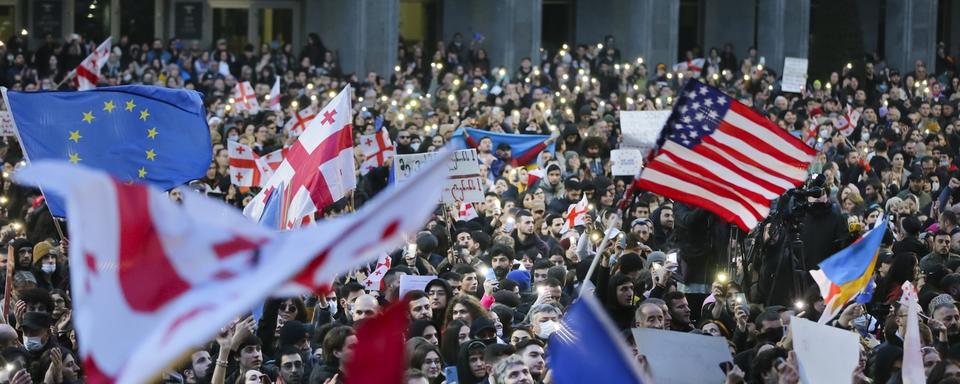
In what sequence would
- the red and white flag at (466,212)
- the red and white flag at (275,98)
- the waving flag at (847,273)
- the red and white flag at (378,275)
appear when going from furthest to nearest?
the red and white flag at (275,98) → the red and white flag at (466,212) → the red and white flag at (378,275) → the waving flag at (847,273)

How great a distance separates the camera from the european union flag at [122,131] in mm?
11148

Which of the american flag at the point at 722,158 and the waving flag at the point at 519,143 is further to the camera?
the waving flag at the point at 519,143

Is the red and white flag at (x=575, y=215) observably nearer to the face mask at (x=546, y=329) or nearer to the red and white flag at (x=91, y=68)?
the face mask at (x=546, y=329)

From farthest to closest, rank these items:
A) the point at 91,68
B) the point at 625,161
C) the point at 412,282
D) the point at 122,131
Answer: the point at 91,68 → the point at 625,161 → the point at 122,131 → the point at 412,282

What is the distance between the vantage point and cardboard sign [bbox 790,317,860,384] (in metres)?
8.10

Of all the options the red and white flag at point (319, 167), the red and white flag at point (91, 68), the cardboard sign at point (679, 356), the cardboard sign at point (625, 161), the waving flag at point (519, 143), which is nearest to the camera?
the cardboard sign at point (679, 356)

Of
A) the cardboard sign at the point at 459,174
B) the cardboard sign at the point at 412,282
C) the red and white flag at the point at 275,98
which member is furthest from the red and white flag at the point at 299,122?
the cardboard sign at the point at 412,282

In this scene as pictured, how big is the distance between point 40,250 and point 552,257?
Result: 12.9 ft

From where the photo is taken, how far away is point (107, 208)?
4719mm

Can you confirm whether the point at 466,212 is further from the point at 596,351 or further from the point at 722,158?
the point at 596,351

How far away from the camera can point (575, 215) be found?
15570mm

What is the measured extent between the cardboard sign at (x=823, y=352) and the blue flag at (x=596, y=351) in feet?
9.86

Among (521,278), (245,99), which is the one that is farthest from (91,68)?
(521,278)

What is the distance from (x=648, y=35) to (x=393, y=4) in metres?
6.78
